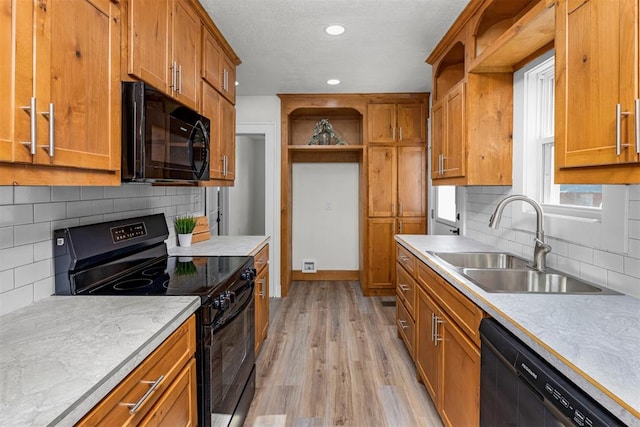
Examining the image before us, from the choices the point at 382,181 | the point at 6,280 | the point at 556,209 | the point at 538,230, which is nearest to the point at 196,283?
the point at 6,280

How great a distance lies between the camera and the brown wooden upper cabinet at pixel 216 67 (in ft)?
8.14

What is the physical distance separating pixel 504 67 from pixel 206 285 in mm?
2243

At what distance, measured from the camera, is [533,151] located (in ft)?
7.88

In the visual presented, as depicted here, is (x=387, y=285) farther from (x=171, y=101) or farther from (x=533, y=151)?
(x=171, y=101)

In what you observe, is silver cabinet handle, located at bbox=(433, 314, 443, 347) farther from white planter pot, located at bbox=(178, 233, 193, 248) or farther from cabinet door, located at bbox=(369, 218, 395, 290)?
cabinet door, located at bbox=(369, 218, 395, 290)

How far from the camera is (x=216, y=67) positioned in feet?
8.93

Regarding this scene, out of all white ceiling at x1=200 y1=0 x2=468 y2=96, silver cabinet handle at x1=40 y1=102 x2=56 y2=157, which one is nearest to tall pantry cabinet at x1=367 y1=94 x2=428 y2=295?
white ceiling at x1=200 y1=0 x2=468 y2=96

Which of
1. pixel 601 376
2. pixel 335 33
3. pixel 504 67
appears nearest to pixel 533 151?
pixel 504 67

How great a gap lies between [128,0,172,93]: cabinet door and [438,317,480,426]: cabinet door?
181 centimetres

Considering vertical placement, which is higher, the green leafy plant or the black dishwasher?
the green leafy plant

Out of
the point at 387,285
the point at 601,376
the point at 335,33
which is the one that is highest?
the point at 335,33

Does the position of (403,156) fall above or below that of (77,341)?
above

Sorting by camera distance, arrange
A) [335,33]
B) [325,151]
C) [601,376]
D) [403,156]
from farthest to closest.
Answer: [325,151] → [403,156] → [335,33] → [601,376]

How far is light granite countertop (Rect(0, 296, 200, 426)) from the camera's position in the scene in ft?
2.51
